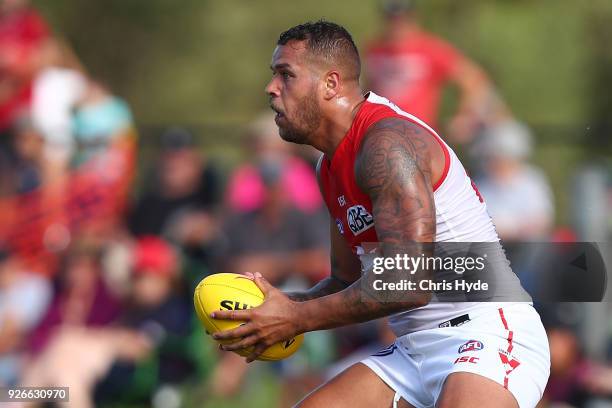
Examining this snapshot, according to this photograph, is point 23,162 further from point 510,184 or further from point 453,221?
point 453,221

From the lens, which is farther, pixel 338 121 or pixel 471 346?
pixel 338 121

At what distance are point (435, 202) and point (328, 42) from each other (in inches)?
37.6

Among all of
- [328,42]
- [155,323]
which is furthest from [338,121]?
[155,323]

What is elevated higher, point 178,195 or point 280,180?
point 280,180

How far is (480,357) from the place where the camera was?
493cm

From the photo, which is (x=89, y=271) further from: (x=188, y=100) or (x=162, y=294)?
(x=188, y=100)

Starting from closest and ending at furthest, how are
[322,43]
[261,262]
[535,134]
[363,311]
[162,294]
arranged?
[363,311] < [322,43] < [162,294] < [261,262] < [535,134]

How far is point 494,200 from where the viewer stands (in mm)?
10375

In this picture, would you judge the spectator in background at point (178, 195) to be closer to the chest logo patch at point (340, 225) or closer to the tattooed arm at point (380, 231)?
the chest logo patch at point (340, 225)

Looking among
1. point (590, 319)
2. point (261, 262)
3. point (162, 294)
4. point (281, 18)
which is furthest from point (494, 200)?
point (281, 18)

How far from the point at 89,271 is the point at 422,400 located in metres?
5.09

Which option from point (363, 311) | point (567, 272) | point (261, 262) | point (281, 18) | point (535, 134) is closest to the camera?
point (363, 311)

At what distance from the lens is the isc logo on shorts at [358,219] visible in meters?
5.11

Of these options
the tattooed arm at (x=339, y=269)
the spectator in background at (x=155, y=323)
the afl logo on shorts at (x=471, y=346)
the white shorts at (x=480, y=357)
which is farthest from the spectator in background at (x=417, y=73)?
the afl logo on shorts at (x=471, y=346)
